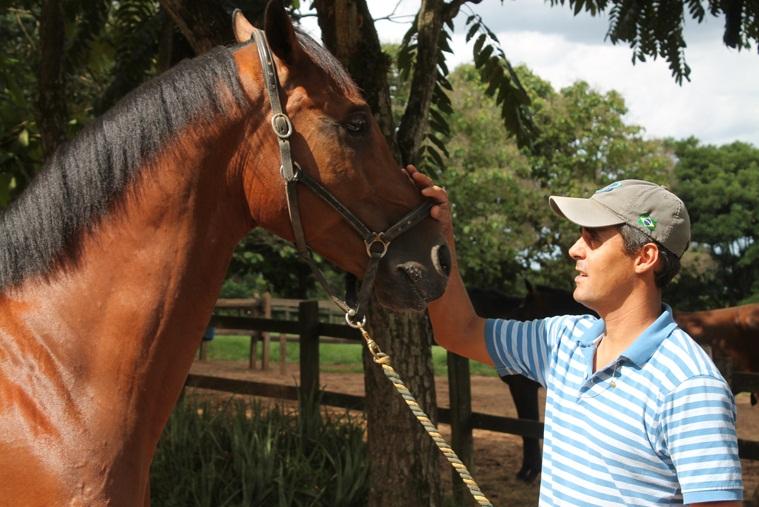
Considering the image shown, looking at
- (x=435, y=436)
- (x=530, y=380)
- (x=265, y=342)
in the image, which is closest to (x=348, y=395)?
(x=530, y=380)

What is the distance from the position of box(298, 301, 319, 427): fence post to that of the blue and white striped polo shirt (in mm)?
4514

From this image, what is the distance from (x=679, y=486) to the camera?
194cm

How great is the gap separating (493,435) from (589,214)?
28.2ft

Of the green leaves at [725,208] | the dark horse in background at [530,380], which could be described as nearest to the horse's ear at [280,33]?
the dark horse in background at [530,380]

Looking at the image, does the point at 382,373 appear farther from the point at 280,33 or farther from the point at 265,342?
the point at 265,342

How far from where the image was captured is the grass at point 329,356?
16797 mm

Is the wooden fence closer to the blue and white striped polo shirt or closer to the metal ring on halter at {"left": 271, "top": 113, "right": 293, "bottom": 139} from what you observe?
the blue and white striped polo shirt


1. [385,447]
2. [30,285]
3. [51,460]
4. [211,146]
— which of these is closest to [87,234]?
[30,285]

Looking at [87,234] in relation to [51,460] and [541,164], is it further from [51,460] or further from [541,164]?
[541,164]

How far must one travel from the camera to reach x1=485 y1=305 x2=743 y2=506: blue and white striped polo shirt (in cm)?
179

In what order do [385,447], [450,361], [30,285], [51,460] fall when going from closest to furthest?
1. [51,460]
2. [30,285]
3. [385,447]
4. [450,361]

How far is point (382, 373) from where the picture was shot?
14.1 ft

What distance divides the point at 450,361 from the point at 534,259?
55.9 ft

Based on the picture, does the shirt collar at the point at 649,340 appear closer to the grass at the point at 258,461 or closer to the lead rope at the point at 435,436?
the lead rope at the point at 435,436
